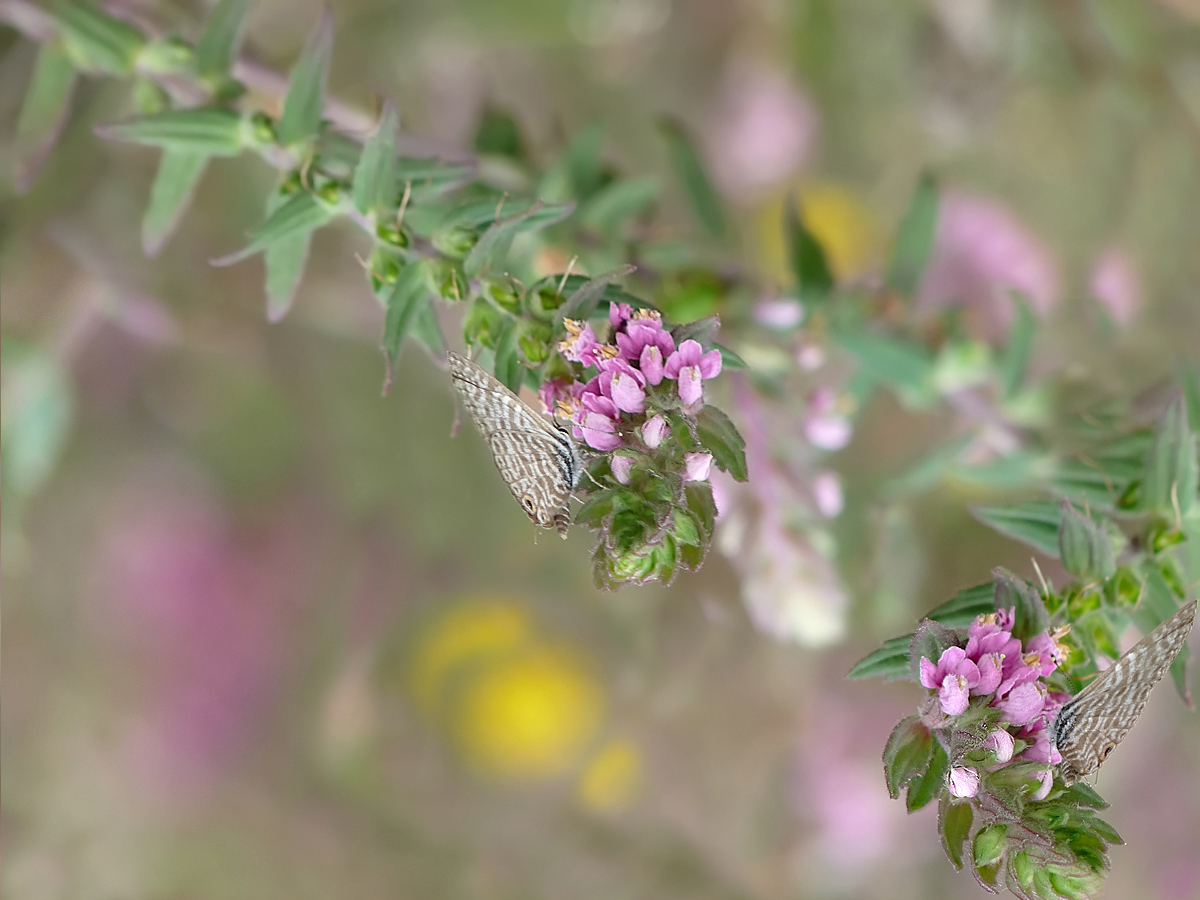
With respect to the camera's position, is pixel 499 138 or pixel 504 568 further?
→ pixel 504 568

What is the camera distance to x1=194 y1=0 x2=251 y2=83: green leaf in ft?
2.70

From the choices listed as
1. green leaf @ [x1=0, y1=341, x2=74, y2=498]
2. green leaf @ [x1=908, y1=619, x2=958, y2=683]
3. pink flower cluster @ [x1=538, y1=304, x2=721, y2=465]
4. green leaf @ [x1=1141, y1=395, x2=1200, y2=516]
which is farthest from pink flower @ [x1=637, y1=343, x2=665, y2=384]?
green leaf @ [x1=0, y1=341, x2=74, y2=498]

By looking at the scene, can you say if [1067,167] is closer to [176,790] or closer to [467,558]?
[467,558]

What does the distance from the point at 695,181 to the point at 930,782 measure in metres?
0.85

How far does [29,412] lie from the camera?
1.26 meters

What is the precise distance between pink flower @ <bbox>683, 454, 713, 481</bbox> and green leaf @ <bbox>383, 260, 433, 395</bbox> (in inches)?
9.0

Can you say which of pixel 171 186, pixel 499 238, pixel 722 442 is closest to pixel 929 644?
pixel 722 442

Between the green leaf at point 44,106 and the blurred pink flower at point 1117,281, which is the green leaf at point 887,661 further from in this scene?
the blurred pink flower at point 1117,281

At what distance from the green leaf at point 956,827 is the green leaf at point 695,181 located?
83 cm

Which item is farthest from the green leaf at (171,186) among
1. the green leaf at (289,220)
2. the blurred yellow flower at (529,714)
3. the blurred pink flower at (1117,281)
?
the blurred pink flower at (1117,281)

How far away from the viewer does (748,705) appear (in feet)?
5.39

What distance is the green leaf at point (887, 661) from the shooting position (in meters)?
0.56

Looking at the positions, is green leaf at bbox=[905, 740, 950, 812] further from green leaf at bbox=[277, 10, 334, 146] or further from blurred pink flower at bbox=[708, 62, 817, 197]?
blurred pink flower at bbox=[708, 62, 817, 197]

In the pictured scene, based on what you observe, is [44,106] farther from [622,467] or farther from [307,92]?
[622,467]
